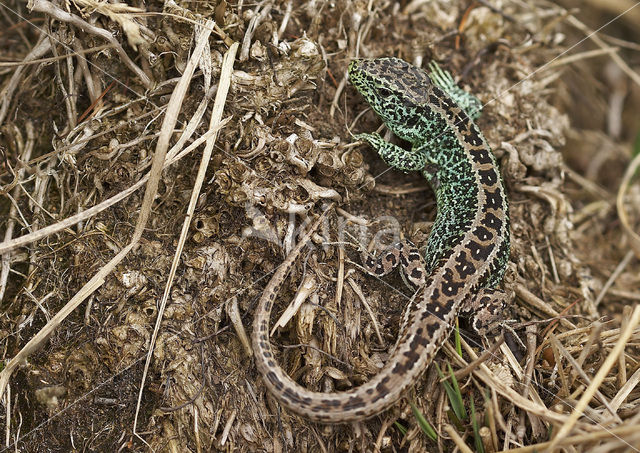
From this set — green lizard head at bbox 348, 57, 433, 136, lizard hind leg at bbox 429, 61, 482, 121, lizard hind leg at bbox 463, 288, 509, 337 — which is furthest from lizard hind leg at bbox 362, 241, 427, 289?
lizard hind leg at bbox 429, 61, 482, 121

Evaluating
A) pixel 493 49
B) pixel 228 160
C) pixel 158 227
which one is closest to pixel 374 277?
pixel 228 160

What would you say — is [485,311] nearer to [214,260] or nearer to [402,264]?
[402,264]

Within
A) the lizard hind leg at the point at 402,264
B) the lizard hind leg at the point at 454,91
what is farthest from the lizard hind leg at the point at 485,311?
the lizard hind leg at the point at 454,91

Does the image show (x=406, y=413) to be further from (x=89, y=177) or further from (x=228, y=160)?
(x=89, y=177)

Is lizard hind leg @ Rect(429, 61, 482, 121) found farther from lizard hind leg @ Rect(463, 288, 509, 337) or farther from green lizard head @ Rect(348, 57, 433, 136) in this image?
lizard hind leg @ Rect(463, 288, 509, 337)

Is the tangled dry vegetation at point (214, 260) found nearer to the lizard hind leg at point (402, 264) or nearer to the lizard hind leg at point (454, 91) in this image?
the lizard hind leg at point (402, 264)

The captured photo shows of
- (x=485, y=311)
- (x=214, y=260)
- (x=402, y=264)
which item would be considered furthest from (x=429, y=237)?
(x=214, y=260)
